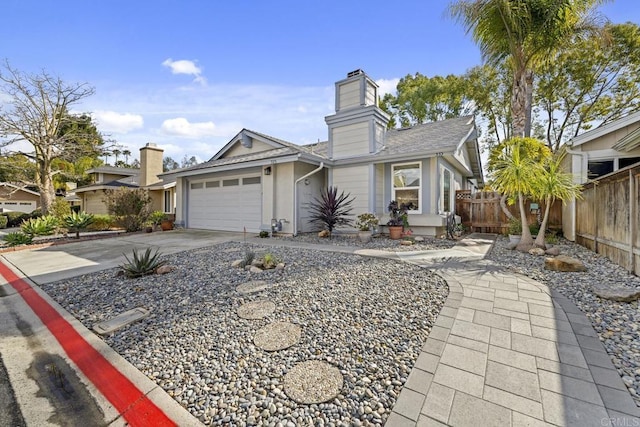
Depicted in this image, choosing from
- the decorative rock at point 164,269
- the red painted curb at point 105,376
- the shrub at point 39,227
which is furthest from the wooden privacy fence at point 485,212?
the shrub at point 39,227

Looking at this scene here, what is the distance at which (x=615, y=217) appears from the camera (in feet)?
16.9

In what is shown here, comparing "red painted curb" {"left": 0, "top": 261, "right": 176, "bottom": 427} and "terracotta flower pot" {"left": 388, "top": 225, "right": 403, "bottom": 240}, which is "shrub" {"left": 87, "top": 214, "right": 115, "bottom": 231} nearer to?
"red painted curb" {"left": 0, "top": 261, "right": 176, "bottom": 427}

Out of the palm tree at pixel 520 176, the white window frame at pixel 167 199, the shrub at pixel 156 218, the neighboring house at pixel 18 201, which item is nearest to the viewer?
the palm tree at pixel 520 176

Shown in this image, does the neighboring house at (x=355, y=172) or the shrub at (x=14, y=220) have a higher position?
the neighboring house at (x=355, y=172)

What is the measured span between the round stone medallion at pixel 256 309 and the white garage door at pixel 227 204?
7067mm

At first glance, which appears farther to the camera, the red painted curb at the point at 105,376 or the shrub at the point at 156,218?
the shrub at the point at 156,218

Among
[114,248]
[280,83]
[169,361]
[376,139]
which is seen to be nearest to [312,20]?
[280,83]

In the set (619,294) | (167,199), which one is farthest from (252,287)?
(167,199)

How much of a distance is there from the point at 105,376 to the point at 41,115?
18.5m

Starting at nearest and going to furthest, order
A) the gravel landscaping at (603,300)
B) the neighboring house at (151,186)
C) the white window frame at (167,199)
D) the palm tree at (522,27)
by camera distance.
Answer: the gravel landscaping at (603,300) < the palm tree at (522,27) < the neighboring house at (151,186) < the white window frame at (167,199)

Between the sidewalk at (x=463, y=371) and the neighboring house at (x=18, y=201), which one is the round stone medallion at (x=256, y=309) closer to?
the sidewalk at (x=463, y=371)

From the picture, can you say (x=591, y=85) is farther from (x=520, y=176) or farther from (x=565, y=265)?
(x=565, y=265)

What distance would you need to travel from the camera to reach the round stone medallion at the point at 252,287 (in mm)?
3909

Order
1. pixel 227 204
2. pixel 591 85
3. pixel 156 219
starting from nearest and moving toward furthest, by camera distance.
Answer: pixel 227 204
pixel 156 219
pixel 591 85
